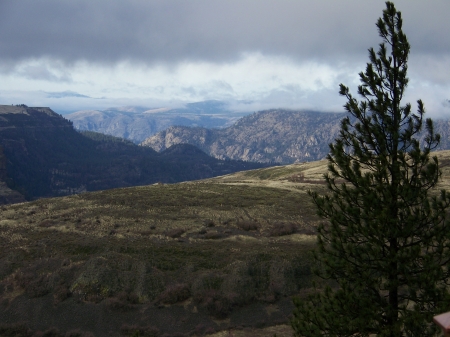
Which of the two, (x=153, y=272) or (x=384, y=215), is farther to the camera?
(x=153, y=272)

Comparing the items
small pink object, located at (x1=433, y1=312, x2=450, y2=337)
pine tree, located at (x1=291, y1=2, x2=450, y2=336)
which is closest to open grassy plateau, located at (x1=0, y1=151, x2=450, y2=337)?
pine tree, located at (x1=291, y1=2, x2=450, y2=336)

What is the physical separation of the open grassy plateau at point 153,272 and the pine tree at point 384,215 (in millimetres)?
15128

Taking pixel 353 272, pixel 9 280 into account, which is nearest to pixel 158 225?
pixel 9 280

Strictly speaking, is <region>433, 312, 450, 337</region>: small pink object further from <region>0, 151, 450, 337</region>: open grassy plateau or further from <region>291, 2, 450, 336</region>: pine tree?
<region>0, 151, 450, 337</region>: open grassy plateau

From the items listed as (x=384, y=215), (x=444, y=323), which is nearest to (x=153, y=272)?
(x=384, y=215)

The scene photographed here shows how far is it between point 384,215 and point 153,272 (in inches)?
1117

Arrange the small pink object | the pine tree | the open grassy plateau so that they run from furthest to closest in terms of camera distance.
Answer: the open grassy plateau
the pine tree
the small pink object

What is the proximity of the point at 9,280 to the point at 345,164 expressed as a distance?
118ft

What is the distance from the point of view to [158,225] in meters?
52.7

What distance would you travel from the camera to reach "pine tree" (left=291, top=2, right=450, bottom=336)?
1605 cm

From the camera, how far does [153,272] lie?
1526 inches

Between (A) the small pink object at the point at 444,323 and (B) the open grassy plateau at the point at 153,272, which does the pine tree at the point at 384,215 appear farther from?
(B) the open grassy plateau at the point at 153,272

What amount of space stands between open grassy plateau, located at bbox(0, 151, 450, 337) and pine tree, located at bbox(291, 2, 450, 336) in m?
15.1

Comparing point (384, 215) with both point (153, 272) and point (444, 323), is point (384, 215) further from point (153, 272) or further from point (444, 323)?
point (153, 272)
